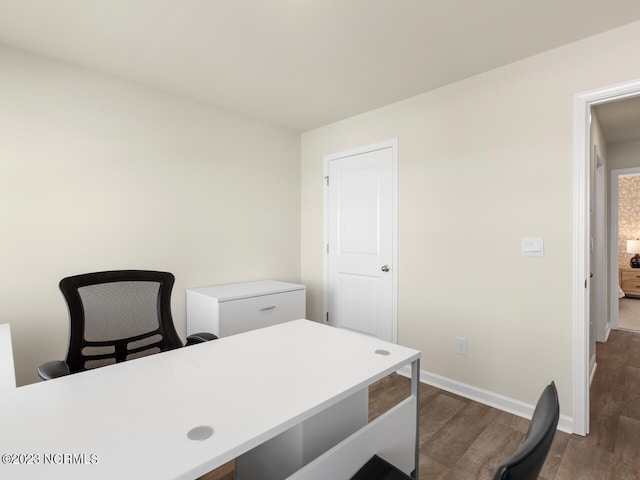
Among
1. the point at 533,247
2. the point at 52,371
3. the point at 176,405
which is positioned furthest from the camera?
the point at 533,247

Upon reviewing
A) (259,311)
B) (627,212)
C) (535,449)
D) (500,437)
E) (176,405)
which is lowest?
(500,437)

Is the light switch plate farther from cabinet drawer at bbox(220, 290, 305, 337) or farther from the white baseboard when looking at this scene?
cabinet drawer at bbox(220, 290, 305, 337)

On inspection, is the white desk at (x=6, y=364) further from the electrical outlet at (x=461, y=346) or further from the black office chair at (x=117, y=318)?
the electrical outlet at (x=461, y=346)

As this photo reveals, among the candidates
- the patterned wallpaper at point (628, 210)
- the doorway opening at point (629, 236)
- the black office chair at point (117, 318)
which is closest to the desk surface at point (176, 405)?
the black office chair at point (117, 318)

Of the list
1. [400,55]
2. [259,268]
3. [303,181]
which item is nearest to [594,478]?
[400,55]

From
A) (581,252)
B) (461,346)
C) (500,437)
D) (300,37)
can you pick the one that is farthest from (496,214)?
(300,37)

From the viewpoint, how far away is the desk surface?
0.74 metres

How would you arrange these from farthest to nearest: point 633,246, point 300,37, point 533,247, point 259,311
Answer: point 633,246 → point 259,311 → point 533,247 → point 300,37

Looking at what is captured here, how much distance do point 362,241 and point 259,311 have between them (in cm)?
116

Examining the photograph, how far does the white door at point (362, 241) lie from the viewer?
301cm

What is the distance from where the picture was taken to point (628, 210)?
6.50 meters

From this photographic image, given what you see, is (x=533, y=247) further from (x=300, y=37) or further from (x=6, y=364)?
(x=6, y=364)

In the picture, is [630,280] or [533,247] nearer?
[533,247]

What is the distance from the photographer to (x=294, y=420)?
35.9 inches
